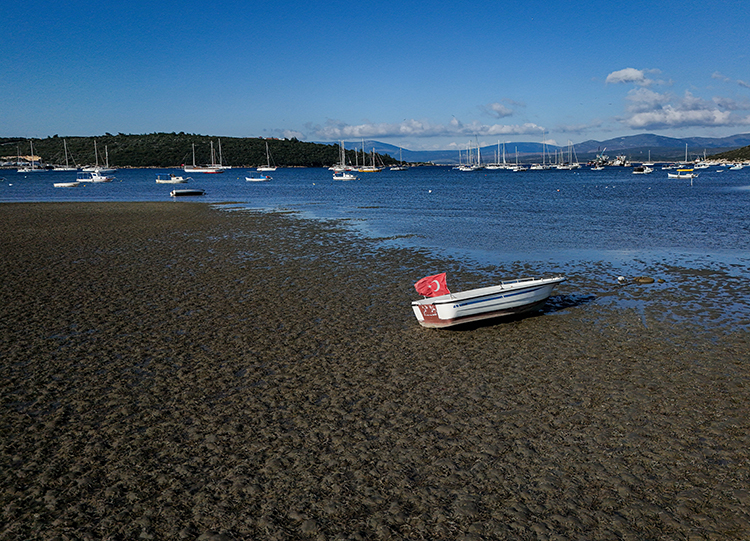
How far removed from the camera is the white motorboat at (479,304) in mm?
14531

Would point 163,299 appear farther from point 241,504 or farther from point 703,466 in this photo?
point 703,466

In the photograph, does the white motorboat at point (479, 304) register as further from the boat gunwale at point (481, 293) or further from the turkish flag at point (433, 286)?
the turkish flag at point (433, 286)

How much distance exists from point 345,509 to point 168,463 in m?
3.03

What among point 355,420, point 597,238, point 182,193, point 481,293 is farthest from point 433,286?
point 182,193

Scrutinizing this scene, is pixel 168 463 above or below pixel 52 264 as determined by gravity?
below

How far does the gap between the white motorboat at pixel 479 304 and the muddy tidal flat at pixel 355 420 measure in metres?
0.48

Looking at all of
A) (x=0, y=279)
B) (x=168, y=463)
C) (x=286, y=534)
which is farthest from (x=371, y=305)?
(x=0, y=279)

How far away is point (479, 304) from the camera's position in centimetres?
1482

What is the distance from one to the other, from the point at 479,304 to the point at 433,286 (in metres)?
1.50

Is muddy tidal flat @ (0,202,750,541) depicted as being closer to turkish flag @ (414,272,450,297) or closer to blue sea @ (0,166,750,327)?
turkish flag @ (414,272,450,297)

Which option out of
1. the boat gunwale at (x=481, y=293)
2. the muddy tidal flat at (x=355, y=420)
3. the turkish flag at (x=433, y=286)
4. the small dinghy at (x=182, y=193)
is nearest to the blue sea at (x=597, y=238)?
the muddy tidal flat at (x=355, y=420)

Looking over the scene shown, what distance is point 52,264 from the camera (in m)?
23.4

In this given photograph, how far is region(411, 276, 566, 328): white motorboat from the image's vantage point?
14531 mm

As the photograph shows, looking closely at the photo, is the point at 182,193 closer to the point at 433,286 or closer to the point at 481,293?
the point at 433,286
